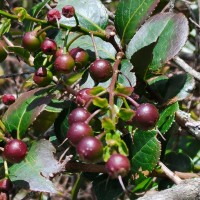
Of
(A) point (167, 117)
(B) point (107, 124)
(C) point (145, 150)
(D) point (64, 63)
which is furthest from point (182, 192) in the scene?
(D) point (64, 63)

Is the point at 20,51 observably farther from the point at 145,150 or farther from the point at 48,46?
the point at 145,150

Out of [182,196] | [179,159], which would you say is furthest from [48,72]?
[179,159]

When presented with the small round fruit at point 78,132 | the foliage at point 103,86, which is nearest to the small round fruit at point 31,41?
the foliage at point 103,86

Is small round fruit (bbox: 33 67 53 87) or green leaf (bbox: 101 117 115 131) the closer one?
green leaf (bbox: 101 117 115 131)

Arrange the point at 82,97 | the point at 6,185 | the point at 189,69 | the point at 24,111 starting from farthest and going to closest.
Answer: the point at 189,69, the point at 24,111, the point at 6,185, the point at 82,97

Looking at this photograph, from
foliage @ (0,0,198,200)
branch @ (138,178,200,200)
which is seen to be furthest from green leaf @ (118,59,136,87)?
branch @ (138,178,200,200)

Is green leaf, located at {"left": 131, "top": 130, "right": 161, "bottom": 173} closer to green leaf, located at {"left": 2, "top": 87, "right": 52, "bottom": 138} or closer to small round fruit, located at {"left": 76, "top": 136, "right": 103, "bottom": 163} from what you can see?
green leaf, located at {"left": 2, "top": 87, "right": 52, "bottom": 138}
